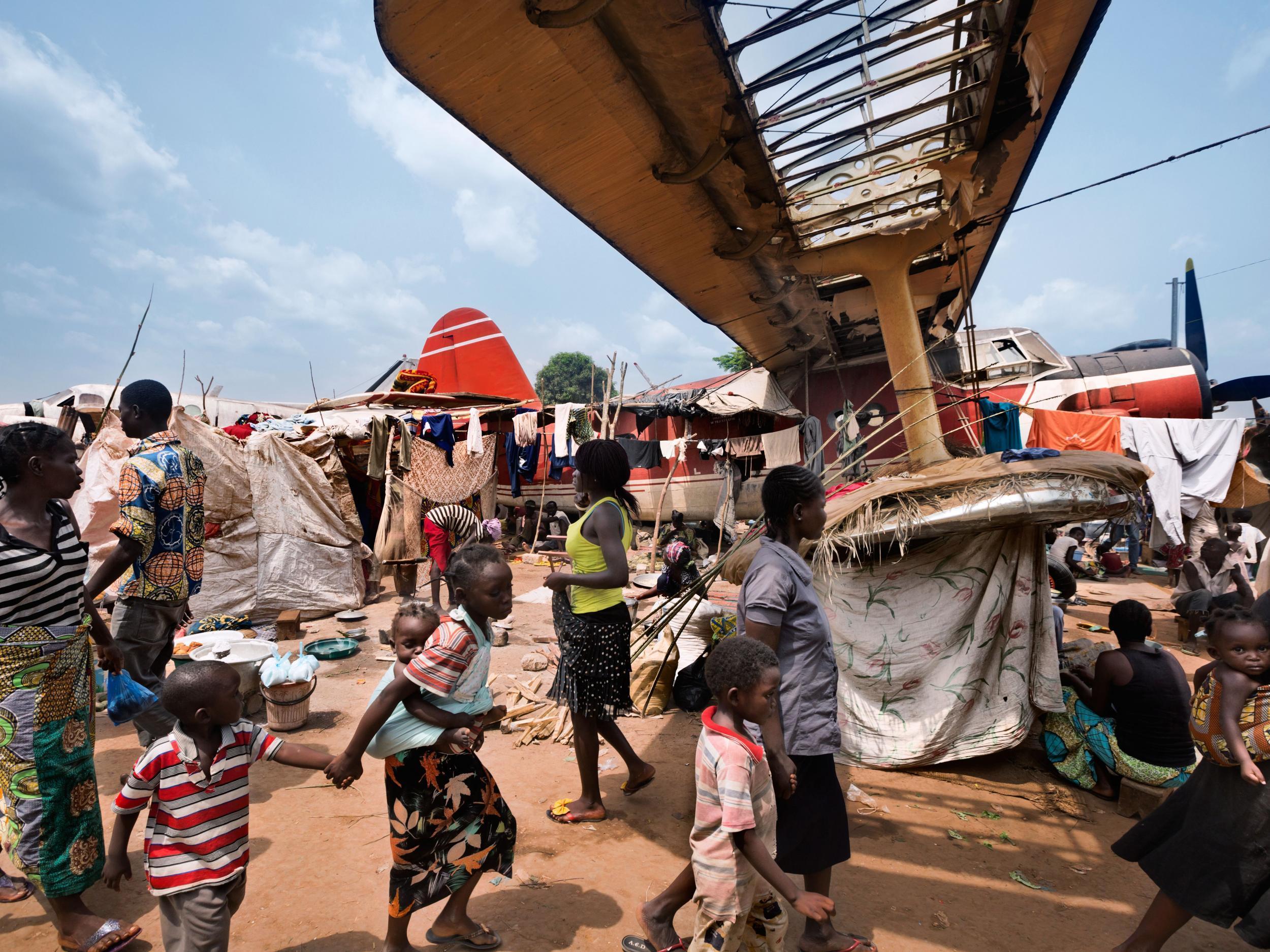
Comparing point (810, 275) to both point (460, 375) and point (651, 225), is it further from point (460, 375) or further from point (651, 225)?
point (460, 375)

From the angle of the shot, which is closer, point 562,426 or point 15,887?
point 15,887

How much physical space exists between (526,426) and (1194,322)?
20923mm

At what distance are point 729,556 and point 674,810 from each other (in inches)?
58.3

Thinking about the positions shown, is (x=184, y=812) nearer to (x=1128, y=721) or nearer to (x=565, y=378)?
(x=1128, y=721)

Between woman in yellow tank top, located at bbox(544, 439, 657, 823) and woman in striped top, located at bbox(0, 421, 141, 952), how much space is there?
181 centimetres

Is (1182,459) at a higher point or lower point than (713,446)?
lower

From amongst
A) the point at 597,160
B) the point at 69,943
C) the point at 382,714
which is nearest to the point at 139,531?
the point at 69,943

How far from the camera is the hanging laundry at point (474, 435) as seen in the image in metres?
10.8

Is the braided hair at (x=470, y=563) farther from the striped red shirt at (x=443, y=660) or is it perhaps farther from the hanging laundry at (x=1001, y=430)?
the hanging laundry at (x=1001, y=430)

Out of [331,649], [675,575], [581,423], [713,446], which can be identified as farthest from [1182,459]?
[331,649]

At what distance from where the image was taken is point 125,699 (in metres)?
2.98

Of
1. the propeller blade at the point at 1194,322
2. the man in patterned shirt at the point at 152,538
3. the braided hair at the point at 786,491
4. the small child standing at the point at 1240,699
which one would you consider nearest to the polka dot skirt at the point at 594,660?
the braided hair at the point at 786,491

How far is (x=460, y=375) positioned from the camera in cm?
2138

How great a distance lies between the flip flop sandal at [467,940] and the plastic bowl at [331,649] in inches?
171
